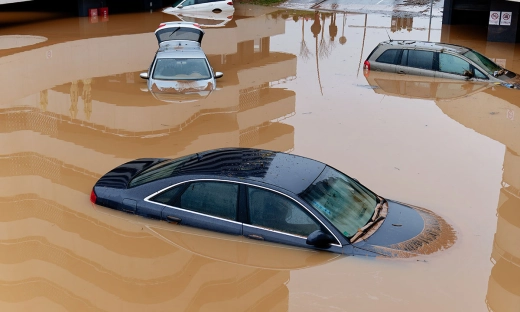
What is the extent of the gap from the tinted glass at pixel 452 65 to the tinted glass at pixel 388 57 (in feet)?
4.74

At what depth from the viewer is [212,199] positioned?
9.50 meters

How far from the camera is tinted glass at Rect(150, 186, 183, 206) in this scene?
9.69 m

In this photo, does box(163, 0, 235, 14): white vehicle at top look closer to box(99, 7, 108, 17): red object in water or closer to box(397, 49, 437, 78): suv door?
box(99, 7, 108, 17): red object in water

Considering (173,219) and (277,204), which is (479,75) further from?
(173,219)

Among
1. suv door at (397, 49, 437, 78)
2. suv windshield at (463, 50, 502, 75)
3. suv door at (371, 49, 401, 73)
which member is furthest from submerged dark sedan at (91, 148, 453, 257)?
suv door at (371, 49, 401, 73)

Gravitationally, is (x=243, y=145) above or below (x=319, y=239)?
below

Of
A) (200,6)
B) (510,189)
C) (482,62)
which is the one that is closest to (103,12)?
(200,6)

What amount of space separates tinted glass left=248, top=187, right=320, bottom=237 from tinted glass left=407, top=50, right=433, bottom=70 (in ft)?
43.6

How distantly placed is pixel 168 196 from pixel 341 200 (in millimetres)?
2352

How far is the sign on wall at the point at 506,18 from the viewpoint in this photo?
27381mm

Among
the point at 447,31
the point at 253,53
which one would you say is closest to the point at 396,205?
the point at 253,53

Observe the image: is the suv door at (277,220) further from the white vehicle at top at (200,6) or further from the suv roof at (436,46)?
the white vehicle at top at (200,6)

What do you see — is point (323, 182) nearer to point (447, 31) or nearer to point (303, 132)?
point (303, 132)

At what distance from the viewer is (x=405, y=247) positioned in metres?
9.21
